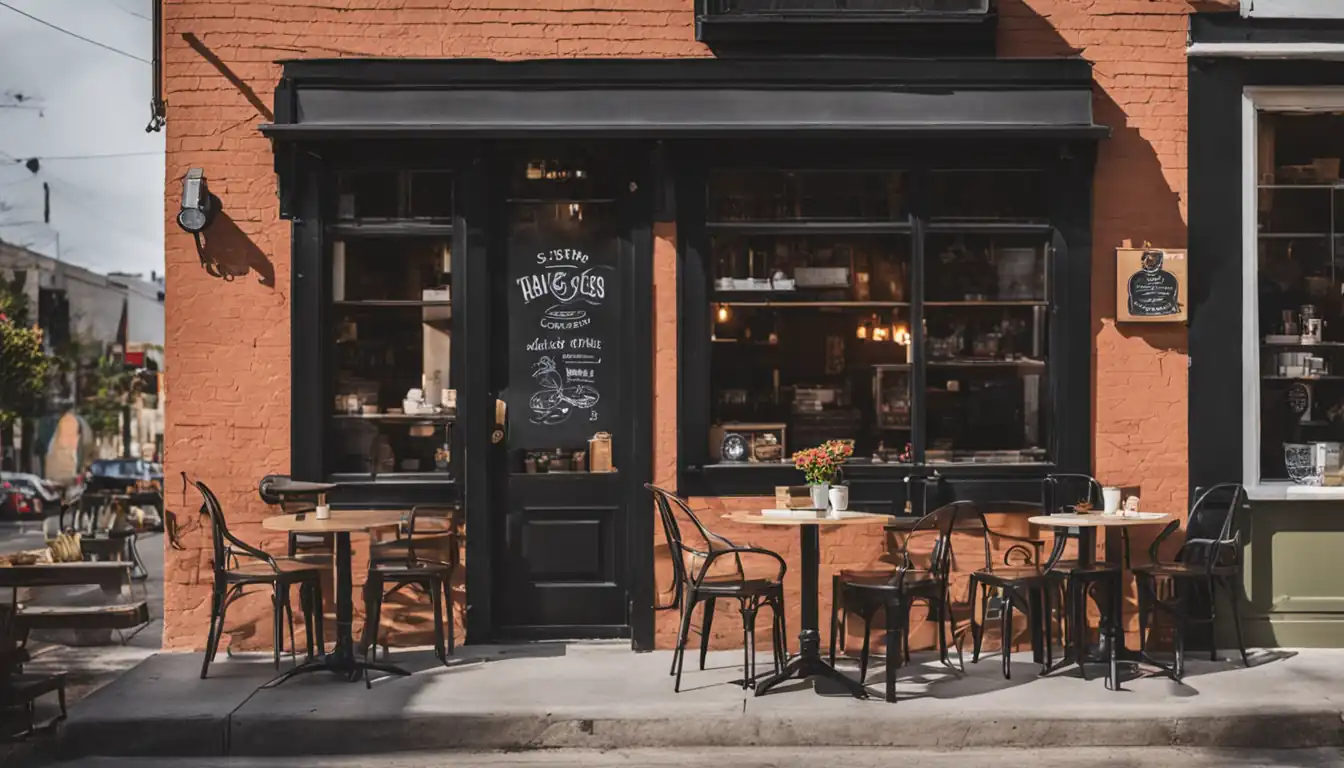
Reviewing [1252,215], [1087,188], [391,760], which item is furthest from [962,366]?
[391,760]

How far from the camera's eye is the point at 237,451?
8062 mm

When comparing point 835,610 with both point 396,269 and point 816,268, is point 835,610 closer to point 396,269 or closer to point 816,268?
point 816,268

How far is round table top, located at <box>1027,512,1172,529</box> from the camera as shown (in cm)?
716

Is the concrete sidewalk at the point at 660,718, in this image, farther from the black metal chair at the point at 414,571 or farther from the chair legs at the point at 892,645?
the black metal chair at the point at 414,571

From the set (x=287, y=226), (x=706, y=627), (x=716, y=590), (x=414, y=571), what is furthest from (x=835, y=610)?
(x=287, y=226)

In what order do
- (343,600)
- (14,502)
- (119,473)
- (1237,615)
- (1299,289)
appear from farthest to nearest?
1. (119,473)
2. (14,502)
3. (1299,289)
4. (1237,615)
5. (343,600)

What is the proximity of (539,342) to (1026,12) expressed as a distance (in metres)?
3.75

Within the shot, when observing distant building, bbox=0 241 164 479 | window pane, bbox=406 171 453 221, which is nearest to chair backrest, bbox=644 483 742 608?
window pane, bbox=406 171 453 221

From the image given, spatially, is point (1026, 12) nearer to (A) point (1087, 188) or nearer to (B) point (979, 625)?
(A) point (1087, 188)

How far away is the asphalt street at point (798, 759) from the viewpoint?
614cm

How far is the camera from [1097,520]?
23.6 feet

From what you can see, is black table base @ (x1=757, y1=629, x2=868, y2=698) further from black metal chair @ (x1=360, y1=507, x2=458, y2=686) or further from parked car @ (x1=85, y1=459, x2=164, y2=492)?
parked car @ (x1=85, y1=459, x2=164, y2=492)

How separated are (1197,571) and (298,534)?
5.34 m

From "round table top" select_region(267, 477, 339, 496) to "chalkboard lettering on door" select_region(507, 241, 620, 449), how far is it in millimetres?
1196
